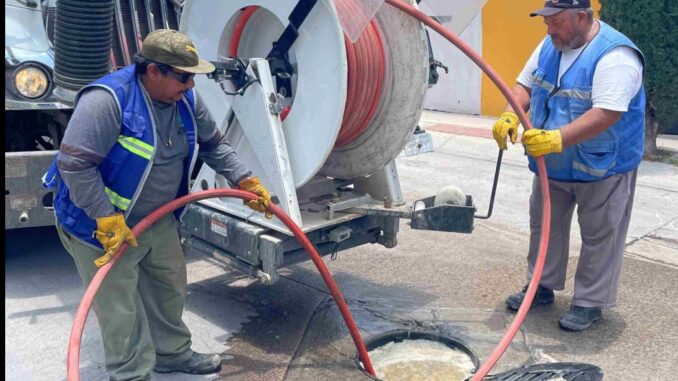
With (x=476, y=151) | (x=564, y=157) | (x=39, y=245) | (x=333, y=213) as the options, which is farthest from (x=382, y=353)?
(x=476, y=151)

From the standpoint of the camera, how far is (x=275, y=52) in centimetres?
424

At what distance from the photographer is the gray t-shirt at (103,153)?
10.4 ft

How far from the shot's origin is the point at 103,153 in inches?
127

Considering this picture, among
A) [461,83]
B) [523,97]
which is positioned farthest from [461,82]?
[523,97]

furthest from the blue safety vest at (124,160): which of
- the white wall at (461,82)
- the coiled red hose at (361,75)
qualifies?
the white wall at (461,82)

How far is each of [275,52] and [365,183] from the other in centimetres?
103

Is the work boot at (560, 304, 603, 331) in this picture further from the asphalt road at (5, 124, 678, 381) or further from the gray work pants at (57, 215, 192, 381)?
the gray work pants at (57, 215, 192, 381)

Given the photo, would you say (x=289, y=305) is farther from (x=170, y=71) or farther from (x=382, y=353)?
(x=170, y=71)

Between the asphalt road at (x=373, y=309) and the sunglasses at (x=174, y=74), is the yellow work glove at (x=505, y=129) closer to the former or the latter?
the asphalt road at (x=373, y=309)

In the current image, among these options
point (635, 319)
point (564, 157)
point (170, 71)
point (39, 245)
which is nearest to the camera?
point (170, 71)

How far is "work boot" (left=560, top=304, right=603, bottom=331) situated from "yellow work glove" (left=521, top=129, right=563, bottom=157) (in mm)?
1070

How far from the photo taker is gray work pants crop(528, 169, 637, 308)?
14.4ft

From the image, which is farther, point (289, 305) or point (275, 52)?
point (289, 305)

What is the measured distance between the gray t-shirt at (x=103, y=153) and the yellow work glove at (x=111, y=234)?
0.04 m
